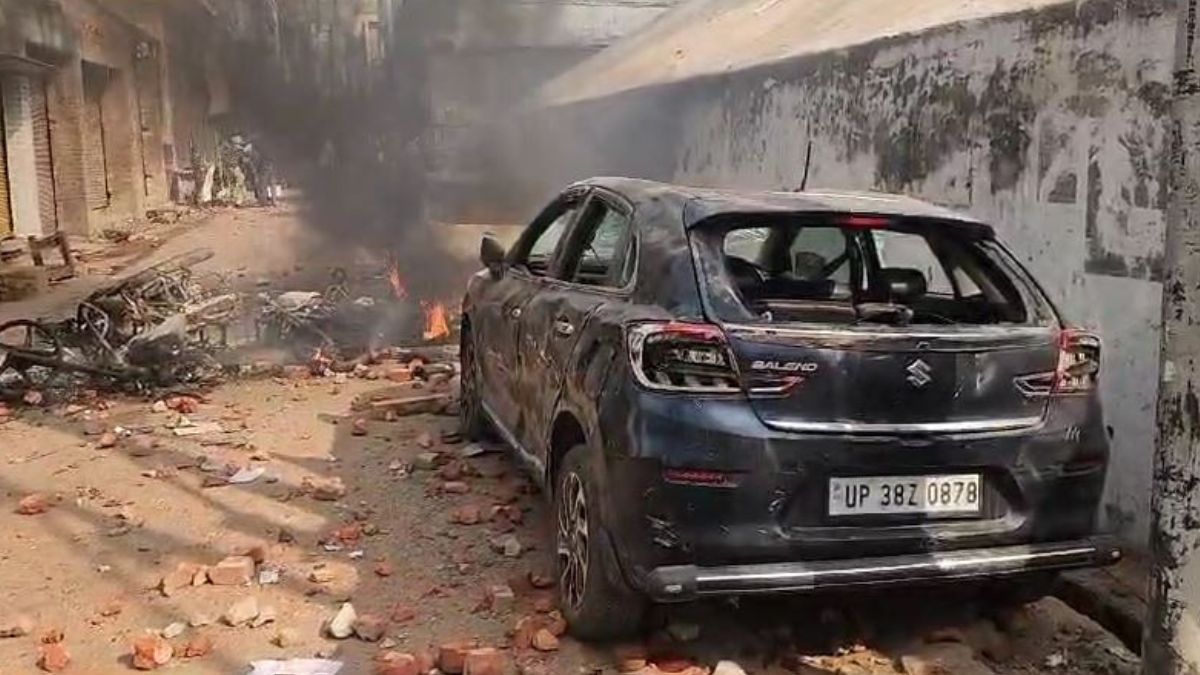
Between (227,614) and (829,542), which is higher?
(829,542)

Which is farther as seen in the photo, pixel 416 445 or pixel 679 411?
pixel 416 445

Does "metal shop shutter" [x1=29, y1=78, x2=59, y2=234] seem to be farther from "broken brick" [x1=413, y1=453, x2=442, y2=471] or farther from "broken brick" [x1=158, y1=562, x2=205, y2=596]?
"broken brick" [x1=158, y1=562, x2=205, y2=596]

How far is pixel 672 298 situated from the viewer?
3.59m

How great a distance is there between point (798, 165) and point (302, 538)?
18.6 feet

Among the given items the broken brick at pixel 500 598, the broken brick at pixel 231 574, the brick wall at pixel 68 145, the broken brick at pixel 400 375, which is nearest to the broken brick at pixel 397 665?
the broken brick at pixel 500 598

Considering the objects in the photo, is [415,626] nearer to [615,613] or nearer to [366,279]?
[615,613]

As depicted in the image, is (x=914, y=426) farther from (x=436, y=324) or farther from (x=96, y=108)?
(x=96, y=108)

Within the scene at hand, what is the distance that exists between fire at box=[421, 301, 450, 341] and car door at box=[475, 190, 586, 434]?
15.0 feet

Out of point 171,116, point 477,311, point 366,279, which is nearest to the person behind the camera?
point 477,311

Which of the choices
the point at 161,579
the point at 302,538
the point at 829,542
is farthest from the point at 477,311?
the point at 829,542

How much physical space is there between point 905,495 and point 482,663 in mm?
1463

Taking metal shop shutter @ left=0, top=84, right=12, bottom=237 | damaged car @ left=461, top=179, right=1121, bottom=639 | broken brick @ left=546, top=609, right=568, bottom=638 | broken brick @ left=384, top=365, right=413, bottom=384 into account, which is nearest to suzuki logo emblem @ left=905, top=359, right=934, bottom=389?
damaged car @ left=461, top=179, right=1121, bottom=639

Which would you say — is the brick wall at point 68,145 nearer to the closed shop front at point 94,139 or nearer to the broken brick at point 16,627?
the closed shop front at point 94,139

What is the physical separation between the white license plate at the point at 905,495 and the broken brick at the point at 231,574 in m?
2.46
